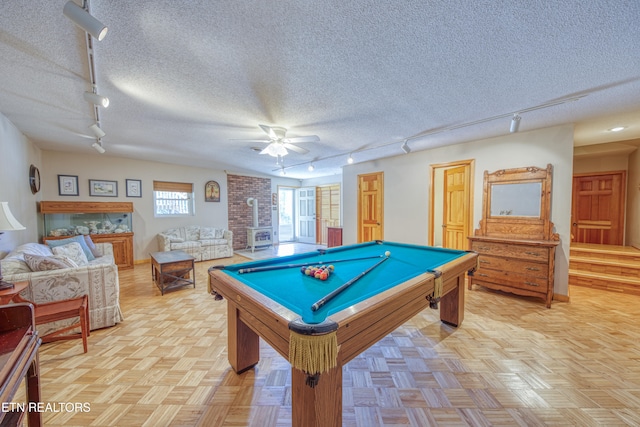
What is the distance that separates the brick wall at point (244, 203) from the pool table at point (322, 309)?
515 cm

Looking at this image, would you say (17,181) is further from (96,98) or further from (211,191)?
(211,191)

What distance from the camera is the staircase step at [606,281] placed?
11.2ft

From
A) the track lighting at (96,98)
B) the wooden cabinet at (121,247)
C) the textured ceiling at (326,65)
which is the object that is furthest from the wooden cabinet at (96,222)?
the track lighting at (96,98)

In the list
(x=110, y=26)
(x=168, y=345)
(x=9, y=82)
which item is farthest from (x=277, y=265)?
(x=9, y=82)

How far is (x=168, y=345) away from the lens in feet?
7.15

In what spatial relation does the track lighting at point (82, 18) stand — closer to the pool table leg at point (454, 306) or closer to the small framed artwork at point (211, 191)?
the pool table leg at point (454, 306)

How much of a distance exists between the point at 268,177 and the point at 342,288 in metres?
6.66

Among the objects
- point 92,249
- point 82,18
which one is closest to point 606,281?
point 82,18

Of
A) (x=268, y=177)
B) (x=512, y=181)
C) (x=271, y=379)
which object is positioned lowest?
(x=271, y=379)

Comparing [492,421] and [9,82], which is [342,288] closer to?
[492,421]

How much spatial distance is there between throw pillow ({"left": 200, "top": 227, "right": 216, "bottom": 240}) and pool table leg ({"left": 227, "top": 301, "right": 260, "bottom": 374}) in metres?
4.56

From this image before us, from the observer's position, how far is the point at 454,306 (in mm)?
2496

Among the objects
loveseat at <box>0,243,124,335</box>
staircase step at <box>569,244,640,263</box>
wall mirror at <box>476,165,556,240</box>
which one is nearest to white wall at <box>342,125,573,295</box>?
wall mirror at <box>476,165,556,240</box>

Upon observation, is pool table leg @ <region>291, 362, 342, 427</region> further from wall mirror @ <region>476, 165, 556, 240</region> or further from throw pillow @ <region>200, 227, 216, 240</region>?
throw pillow @ <region>200, 227, 216, 240</region>
